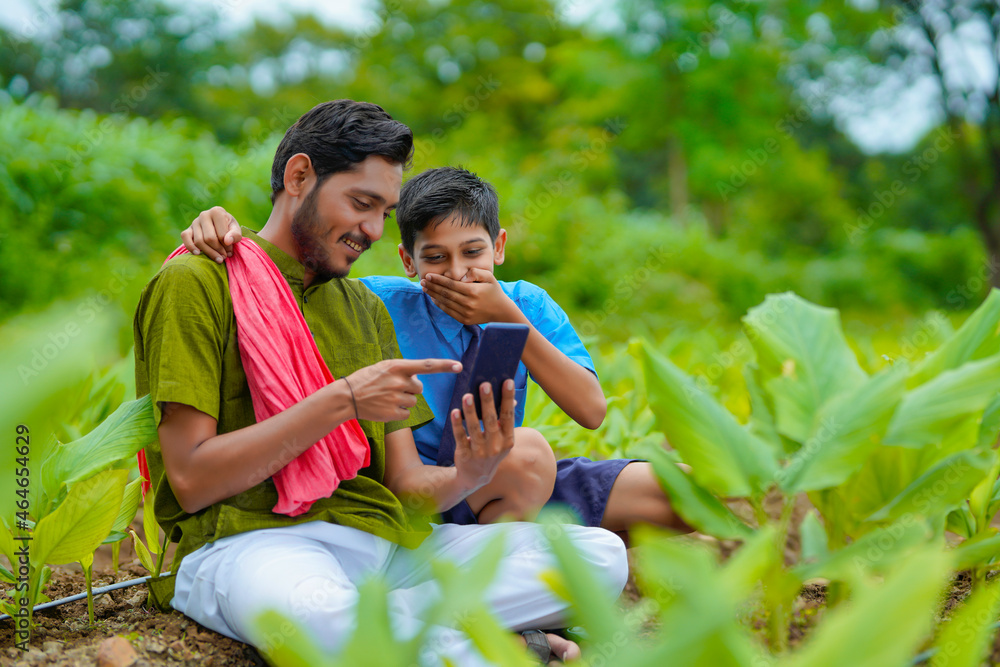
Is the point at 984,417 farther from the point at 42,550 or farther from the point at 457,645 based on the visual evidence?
the point at 42,550

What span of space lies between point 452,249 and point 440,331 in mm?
264

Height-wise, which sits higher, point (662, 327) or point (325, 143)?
point (325, 143)

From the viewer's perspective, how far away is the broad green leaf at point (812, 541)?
1440 mm

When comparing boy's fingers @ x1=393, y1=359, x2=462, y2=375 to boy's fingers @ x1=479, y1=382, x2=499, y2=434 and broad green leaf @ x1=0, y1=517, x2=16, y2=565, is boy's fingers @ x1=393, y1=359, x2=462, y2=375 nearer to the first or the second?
boy's fingers @ x1=479, y1=382, x2=499, y2=434

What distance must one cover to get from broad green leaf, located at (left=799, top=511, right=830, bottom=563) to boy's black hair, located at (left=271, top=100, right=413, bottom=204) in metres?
1.14

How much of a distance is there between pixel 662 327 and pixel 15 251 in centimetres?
581

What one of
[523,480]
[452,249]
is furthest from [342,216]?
[523,480]

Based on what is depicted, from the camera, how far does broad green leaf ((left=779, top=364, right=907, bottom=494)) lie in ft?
4.38

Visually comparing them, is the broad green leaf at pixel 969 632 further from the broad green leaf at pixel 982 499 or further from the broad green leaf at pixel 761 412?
the broad green leaf at pixel 982 499

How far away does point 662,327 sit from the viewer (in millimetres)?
8023

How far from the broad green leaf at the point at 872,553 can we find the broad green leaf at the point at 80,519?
4.23 feet

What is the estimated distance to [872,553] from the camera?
4.39 ft

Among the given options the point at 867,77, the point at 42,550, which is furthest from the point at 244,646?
the point at 867,77

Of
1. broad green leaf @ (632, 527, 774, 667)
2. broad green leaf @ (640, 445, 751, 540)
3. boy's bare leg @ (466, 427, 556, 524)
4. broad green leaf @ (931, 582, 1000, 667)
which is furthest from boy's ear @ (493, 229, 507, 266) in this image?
broad green leaf @ (931, 582, 1000, 667)
